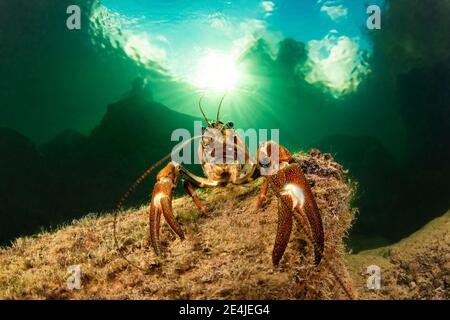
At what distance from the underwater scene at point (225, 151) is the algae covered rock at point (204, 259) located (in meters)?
0.03

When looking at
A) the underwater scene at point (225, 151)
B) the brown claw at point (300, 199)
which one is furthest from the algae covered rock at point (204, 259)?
the brown claw at point (300, 199)

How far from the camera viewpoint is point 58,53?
34.3 meters

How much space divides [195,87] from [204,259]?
36.0m

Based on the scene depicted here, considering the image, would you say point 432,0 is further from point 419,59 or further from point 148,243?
point 148,243

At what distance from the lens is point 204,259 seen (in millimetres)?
3379

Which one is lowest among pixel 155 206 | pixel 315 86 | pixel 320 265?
pixel 320 265

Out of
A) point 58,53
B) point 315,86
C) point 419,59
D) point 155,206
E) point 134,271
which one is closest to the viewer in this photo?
point 134,271

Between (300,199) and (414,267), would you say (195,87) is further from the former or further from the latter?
(300,199)

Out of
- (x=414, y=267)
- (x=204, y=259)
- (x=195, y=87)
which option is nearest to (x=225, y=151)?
(x=204, y=259)

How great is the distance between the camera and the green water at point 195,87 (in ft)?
78.1

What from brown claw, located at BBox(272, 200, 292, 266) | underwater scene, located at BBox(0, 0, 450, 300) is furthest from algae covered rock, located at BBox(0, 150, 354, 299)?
brown claw, located at BBox(272, 200, 292, 266)
